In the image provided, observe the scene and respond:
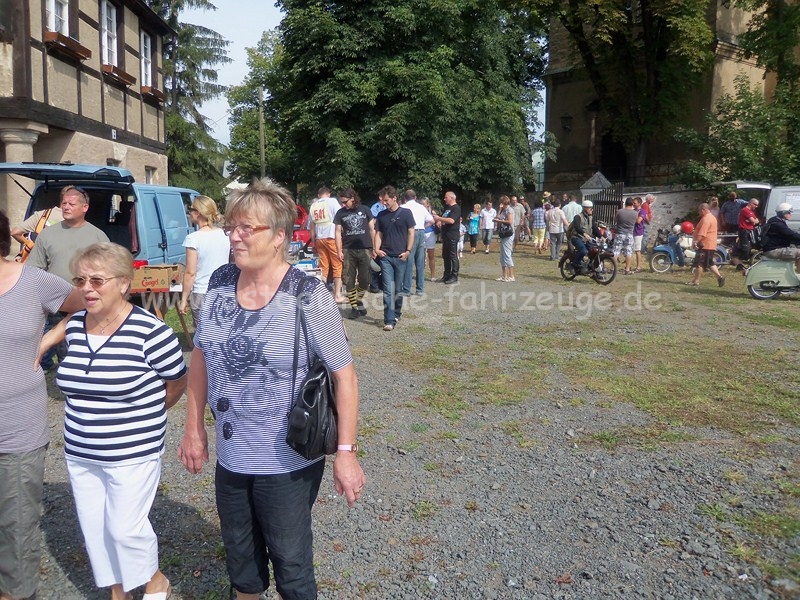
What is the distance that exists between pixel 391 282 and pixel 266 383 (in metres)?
6.93

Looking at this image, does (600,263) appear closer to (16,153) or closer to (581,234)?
(581,234)

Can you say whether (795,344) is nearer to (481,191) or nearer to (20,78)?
(20,78)

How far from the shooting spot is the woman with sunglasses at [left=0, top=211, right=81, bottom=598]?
295 centimetres

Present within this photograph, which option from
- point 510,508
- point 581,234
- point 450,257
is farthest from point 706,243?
point 510,508

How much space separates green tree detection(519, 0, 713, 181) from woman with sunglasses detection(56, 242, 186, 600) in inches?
1017

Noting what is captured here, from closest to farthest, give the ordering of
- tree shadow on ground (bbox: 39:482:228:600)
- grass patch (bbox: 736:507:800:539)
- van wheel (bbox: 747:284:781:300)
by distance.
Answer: tree shadow on ground (bbox: 39:482:228:600), grass patch (bbox: 736:507:800:539), van wheel (bbox: 747:284:781:300)

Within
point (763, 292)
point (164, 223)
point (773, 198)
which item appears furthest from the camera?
point (773, 198)

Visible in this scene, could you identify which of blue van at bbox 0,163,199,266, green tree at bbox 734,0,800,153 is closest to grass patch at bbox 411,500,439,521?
blue van at bbox 0,163,199,266

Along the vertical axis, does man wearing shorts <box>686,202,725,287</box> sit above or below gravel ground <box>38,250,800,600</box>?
above

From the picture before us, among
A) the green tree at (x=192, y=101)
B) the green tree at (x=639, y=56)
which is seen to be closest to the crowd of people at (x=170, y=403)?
the green tree at (x=639, y=56)

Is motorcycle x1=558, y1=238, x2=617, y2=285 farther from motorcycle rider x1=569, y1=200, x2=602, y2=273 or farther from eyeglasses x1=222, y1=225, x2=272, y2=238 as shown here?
eyeglasses x1=222, y1=225, x2=272, y2=238

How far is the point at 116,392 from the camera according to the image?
275cm

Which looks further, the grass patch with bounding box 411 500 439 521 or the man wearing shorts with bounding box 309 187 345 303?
the man wearing shorts with bounding box 309 187 345 303

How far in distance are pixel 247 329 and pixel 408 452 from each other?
276 centimetres
